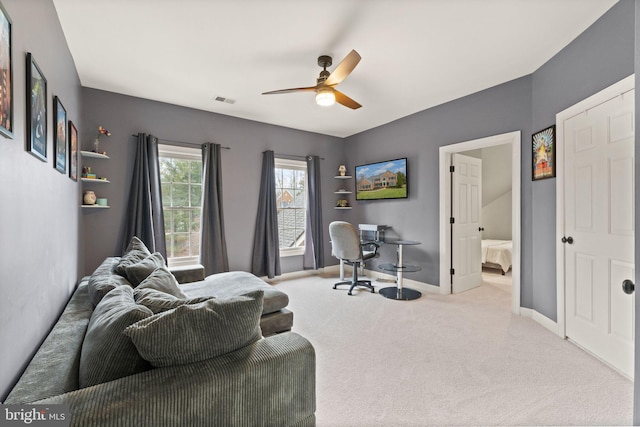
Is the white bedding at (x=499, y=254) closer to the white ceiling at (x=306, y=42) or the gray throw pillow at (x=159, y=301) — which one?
the white ceiling at (x=306, y=42)

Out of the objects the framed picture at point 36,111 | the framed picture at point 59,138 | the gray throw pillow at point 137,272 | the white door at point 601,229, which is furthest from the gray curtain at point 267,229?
the white door at point 601,229

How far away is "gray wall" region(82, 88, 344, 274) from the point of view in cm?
334

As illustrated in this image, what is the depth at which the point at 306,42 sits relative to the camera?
2.43m

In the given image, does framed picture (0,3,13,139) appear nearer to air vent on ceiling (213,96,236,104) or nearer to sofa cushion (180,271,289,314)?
sofa cushion (180,271,289,314)

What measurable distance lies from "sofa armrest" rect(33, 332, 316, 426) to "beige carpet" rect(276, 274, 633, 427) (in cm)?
71

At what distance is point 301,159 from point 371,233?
186 centimetres

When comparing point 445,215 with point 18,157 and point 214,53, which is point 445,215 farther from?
point 18,157

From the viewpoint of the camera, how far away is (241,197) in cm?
438

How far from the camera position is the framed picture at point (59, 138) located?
1.79m

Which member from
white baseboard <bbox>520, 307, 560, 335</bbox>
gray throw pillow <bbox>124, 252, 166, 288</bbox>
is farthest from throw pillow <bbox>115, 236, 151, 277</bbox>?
white baseboard <bbox>520, 307, 560, 335</bbox>

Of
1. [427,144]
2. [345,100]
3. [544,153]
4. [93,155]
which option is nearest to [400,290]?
[427,144]

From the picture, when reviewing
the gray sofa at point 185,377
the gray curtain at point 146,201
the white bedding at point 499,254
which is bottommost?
the white bedding at point 499,254

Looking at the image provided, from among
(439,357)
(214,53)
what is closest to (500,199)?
(439,357)

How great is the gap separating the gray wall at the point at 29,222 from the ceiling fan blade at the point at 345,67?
74.6 inches
